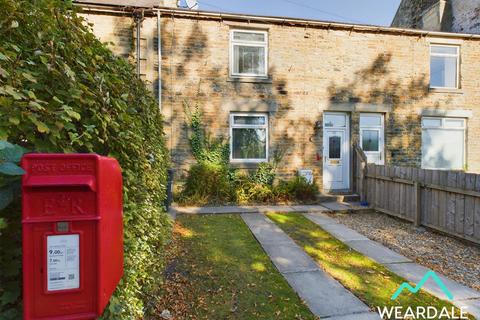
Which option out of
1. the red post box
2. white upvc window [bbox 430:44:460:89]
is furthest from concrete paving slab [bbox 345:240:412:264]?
white upvc window [bbox 430:44:460:89]

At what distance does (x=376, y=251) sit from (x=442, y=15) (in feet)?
45.7

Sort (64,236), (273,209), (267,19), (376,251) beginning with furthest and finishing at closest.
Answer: (267,19) → (273,209) → (376,251) → (64,236)

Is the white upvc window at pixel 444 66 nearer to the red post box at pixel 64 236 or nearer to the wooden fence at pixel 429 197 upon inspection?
the wooden fence at pixel 429 197

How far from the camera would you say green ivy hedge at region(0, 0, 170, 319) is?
1403 mm

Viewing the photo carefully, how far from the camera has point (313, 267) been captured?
15.0 ft

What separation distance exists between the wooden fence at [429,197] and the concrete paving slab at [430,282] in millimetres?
2120

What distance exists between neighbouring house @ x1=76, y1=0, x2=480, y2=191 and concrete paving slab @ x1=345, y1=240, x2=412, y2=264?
16.2ft

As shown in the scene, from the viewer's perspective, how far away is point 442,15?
13.9 metres

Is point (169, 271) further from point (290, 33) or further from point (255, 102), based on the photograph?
point (290, 33)

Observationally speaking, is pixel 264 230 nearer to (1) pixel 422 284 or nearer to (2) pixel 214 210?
(2) pixel 214 210

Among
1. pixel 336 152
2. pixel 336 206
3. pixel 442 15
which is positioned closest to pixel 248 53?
pixel 336 152

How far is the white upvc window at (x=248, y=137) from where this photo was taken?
10.6 meters

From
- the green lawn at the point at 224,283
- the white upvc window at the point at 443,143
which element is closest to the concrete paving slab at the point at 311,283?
the green lawn at the point at 224,283

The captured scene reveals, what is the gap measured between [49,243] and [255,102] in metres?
9.60
